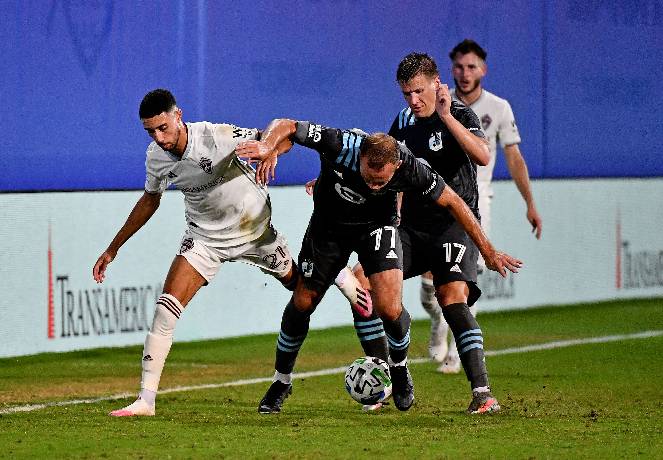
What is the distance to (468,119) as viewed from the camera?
8812 millimetres

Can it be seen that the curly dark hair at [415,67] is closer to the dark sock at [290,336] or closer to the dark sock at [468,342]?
the dark sock at [468,342]

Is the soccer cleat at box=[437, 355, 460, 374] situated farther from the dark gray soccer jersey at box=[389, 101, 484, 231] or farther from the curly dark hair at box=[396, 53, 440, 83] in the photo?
the curly dark hair at box=[396, 53, 440, 83]

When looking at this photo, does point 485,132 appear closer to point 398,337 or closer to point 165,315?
point 398,337

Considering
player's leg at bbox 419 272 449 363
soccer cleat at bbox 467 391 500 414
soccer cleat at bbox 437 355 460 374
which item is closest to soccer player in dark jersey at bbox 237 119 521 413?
soccer cleat at bbox 467 391 500 414

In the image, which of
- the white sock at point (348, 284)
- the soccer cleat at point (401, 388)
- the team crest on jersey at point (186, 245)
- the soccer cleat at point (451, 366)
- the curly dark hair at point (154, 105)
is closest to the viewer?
the curly dark hair at point (154, 105)

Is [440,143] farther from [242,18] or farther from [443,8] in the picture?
[443,8]

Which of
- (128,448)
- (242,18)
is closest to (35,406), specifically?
(128,448)

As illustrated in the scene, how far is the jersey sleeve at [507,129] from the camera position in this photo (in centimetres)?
1103

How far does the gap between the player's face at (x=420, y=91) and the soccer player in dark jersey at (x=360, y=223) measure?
0.54 meters

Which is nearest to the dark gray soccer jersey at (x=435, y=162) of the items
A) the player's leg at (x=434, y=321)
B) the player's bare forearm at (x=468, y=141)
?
the player's bare forearm at (x=468, y=141)

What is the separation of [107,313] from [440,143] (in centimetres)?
398

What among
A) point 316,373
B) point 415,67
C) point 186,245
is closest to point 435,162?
point 415,67

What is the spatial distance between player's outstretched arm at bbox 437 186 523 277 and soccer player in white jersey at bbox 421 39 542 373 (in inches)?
105

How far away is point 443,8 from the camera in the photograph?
1545 centimetres
